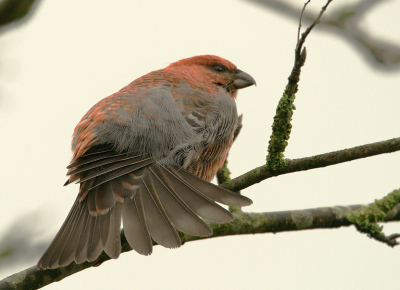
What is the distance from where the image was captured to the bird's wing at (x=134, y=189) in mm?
2895

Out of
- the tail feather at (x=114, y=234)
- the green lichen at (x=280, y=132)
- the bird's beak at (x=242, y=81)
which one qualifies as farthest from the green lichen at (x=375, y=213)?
the bird's beak at (x=242, y=81)

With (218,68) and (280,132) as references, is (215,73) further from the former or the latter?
(280,132)

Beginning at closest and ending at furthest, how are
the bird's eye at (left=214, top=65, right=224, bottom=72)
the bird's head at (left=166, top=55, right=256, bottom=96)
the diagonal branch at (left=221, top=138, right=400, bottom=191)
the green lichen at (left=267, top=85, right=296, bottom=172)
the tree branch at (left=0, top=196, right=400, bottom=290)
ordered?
1. the diagonal branch at (left=221, top=138, right=400, bottom=191)
2. the green lichen at (left=267, top=85, right=296, bottom=172)
3. the tree branch at (left=0, top=196, right=400, bottom=290)
4. the bird's head at (left=166, top=55, right=256, bottom=96)
5. the bird's eye at (left=214, top=65, right=224, bottom=72)

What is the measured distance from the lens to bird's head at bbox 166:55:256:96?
15.7 feet

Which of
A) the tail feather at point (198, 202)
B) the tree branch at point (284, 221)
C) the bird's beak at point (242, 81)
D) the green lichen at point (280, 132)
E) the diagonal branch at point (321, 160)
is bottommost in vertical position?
the tree branch at point (284, 221)

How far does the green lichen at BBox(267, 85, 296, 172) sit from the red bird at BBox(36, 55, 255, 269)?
0.34 m

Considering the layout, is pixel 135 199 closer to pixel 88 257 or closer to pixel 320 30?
pixel 88 257

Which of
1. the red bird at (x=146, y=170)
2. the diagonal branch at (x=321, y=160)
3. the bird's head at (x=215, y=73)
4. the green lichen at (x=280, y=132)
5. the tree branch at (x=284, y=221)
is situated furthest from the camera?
the bird's head at (x=215, y=73)

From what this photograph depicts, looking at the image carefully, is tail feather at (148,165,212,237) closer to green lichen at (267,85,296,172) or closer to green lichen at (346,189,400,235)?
green lichen at (267,85,296,172)

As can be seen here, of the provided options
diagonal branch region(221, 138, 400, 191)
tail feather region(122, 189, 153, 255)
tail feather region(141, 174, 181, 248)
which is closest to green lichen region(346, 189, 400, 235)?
diagonal branch region(221, 138, 400, 191)

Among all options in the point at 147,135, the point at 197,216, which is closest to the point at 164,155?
the point at 147,135

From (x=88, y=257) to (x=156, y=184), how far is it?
2.19ft

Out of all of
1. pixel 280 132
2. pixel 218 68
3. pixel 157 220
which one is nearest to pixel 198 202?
pixel 157 220

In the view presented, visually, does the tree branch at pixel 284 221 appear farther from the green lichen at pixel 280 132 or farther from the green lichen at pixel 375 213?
the green lichen at pixel 280 132
